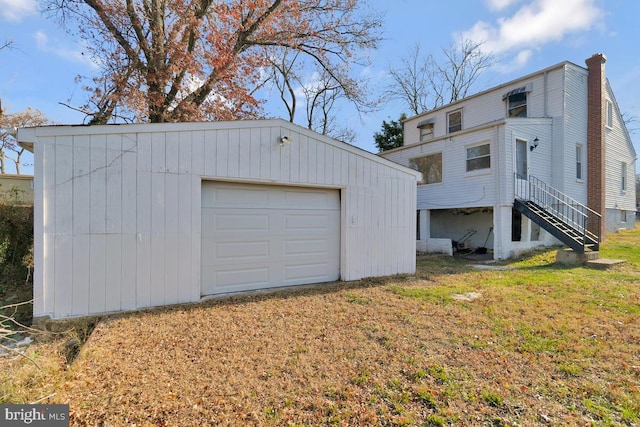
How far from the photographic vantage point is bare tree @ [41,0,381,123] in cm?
938

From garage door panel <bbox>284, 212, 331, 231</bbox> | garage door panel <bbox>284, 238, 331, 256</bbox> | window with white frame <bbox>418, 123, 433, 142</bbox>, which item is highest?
window with white frame <bbox>418, 123, 433, 142</bbox>

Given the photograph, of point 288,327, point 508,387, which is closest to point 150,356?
point 288,327

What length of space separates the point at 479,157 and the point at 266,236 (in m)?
8.87

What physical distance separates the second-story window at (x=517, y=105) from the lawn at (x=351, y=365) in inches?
385

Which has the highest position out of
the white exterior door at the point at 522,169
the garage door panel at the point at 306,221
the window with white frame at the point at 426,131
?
the window with white frame at the point at 426,131

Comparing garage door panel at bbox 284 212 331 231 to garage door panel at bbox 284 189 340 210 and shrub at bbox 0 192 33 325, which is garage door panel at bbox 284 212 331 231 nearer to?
garage door panel at bbox 284 189 340 210

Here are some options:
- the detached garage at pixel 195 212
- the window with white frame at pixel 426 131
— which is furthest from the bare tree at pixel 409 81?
the detached garage at pixel 195 212

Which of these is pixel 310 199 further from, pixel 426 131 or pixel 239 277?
pixel 426 131

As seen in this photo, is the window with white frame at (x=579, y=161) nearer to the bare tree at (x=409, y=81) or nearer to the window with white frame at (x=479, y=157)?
the window with white frame at (x=479, y=157)

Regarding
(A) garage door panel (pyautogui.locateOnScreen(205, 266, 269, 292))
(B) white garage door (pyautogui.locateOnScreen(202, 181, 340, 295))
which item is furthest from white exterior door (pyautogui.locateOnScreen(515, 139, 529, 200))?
(A) garage door panel (pyautogui.locateOnScreen(205, 266, 269, 292))

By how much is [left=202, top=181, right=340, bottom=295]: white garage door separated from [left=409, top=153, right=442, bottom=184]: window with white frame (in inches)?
291

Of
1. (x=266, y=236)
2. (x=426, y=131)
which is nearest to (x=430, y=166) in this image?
(x=426, y=131)

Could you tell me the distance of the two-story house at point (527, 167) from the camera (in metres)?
10.2

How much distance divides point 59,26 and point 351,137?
18.4 m
